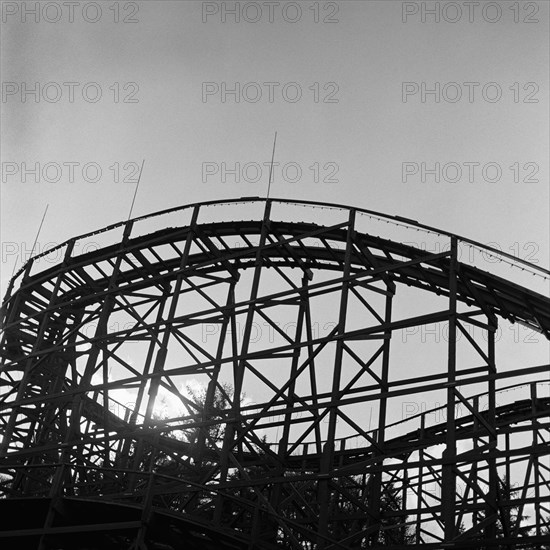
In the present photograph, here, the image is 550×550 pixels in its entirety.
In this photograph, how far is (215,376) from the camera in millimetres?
14523

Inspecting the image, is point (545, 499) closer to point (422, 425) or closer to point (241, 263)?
point (422, 425)

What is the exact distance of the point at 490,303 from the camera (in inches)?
559

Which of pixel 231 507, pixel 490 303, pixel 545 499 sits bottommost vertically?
pixel 545 499

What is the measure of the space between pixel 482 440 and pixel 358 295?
4.13m

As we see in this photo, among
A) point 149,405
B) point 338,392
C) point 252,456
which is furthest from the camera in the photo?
point 252,456

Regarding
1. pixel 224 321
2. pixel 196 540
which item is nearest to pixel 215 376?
pixel 224 321

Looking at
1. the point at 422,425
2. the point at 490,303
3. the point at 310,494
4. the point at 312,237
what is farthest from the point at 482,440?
the point at 310,494

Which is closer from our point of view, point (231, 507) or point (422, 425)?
point (422, 425)

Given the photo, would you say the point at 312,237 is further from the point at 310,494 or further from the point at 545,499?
the point at 310,494

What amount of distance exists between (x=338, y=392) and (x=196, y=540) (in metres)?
3.48

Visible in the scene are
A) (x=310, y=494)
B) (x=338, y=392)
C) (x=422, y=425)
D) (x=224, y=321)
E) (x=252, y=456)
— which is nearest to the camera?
(x=338, y=392)

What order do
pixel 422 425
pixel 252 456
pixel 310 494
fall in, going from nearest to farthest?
1. pixel 422 425
2. pixel 252 456
3. pixel 310 494

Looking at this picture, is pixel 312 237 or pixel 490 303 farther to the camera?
pixel 312 237

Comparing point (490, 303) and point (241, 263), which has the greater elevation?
point (241, 263)
